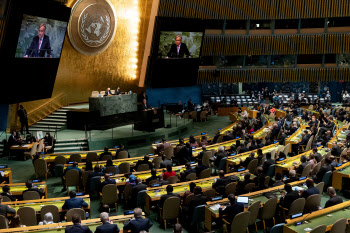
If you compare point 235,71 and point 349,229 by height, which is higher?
point 235,71

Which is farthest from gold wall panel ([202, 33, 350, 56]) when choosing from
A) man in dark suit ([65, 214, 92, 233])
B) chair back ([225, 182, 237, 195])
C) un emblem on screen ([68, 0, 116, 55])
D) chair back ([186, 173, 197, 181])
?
man in dark suit ([65, 214, 92, 233])

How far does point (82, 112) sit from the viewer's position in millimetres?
19406

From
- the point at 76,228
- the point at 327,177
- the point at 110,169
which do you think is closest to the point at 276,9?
the point at 327,177

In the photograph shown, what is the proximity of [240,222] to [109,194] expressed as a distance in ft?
12.0

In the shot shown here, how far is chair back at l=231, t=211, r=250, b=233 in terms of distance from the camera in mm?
7551

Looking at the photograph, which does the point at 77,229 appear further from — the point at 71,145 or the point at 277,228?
the point at 71,145

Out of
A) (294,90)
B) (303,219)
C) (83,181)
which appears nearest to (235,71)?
(294,90)

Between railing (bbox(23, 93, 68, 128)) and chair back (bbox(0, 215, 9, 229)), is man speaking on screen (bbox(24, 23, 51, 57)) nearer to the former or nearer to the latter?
railing (bbox(23, 93, 68, 128))

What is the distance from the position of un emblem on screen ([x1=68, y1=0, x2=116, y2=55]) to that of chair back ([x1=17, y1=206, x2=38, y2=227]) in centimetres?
1556

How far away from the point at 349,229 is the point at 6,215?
6.83 meters

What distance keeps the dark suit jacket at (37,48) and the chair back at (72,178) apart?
7042 millimetres

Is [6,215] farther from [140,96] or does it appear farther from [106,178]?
[140,96]

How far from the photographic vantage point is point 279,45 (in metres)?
28.5

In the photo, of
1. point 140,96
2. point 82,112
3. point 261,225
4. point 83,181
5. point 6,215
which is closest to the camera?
point 6,215
